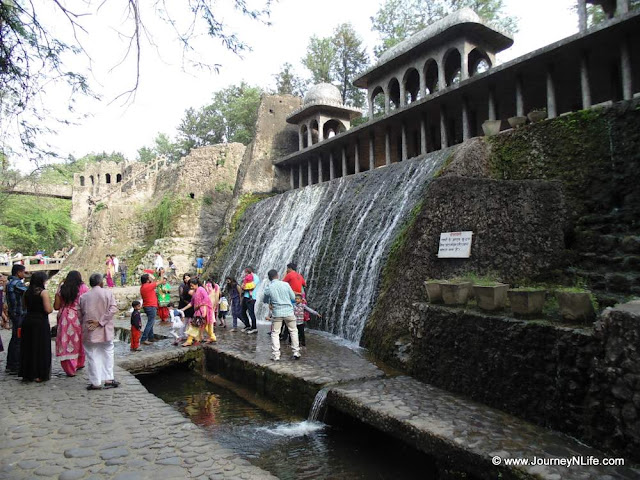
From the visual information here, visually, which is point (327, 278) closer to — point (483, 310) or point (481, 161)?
point (481, 161)

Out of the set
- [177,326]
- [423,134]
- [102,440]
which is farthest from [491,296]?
[423,134]

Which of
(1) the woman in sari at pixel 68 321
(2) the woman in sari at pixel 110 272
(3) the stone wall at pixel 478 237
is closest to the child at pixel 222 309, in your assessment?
(1) the woman in sari at pixel 68 321

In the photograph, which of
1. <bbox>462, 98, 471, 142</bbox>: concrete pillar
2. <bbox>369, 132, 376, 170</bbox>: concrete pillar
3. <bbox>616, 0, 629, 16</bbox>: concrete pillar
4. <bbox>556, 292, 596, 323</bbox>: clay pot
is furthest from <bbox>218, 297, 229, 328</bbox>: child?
<bbox>616, 0, 629, 16</bbox>: concrete pillar

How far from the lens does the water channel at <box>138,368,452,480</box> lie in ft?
14.1

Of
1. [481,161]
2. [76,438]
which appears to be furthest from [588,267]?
[76,438]

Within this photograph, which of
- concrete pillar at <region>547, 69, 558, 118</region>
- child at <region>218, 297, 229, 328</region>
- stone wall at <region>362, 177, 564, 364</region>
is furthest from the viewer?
concrete pillar at <region>547, 69, 558, 118</region>

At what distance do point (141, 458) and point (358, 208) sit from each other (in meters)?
8.86

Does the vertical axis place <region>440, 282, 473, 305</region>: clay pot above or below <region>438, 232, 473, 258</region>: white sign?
below

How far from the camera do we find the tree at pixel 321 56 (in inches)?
1134

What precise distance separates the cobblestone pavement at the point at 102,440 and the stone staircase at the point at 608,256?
4.79 meters

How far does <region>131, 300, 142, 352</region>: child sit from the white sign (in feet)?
18.0

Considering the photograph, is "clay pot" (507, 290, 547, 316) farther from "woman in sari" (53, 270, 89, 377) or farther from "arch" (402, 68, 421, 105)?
"arch" (402, 68, 421, 105)

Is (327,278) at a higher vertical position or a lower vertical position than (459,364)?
higher

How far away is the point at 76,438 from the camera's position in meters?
3.97
